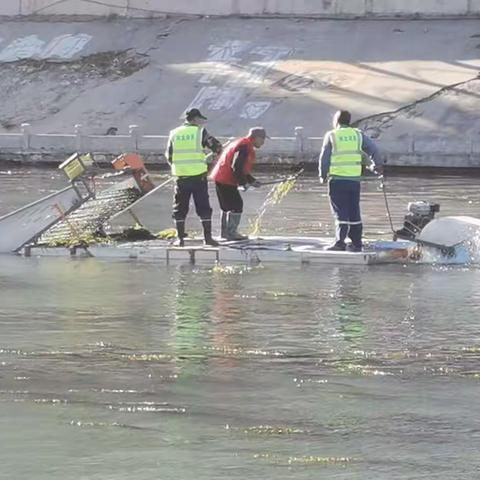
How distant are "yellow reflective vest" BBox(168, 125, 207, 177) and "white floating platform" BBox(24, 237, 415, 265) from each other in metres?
0.87

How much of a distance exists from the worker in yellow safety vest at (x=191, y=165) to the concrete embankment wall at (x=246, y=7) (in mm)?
32193

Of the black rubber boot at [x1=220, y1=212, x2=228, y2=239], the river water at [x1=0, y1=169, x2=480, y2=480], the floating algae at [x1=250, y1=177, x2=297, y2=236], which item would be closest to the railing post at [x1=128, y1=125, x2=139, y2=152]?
the floating algae at [x1=250, y1=177, x2=297, y2=236]

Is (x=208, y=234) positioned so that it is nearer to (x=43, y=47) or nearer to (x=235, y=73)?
(x=235, y=73)

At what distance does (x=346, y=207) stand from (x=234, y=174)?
141 cm

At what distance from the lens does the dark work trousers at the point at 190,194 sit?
51.2 feet

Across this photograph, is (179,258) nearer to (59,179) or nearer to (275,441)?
(275,441)

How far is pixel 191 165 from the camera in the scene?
15.6m

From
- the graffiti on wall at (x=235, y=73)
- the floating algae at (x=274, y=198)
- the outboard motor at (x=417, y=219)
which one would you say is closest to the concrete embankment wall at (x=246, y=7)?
the graffiti on wall at (x=235, y=73)

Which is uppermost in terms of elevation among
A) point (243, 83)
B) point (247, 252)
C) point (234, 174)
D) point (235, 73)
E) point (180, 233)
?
point (235, 73)

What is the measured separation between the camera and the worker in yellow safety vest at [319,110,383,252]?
1512 cm

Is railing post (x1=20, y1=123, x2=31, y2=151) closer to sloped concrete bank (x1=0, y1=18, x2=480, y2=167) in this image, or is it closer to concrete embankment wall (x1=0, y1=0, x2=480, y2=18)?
sloped concrete bank (x1=0, y1=18, x2=480, y2=167)

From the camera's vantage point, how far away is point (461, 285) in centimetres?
1332

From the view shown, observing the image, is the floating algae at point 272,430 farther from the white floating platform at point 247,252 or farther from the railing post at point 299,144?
the railing post at point 299,144

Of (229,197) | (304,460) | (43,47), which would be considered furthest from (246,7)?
(304,460)
